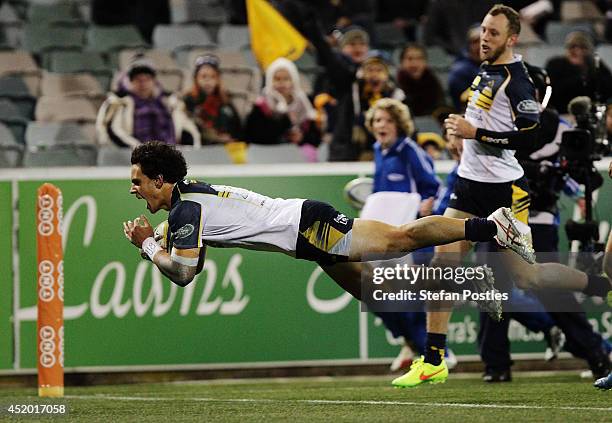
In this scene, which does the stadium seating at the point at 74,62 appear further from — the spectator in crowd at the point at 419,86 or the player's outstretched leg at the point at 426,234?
the player's outstretched leg at the point at 426,234

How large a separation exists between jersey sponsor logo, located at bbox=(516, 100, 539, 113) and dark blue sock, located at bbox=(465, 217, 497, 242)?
2.72 feet

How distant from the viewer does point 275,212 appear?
28.2 ft

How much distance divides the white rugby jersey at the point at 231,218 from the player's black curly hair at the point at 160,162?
0.24ft

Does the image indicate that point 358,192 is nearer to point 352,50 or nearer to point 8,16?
point 352,50

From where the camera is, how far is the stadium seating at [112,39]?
16.3 meters

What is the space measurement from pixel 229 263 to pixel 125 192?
1052 millimetres

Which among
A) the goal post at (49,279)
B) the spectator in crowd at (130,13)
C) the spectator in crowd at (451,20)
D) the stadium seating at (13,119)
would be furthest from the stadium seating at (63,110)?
the goal post at (49,279)

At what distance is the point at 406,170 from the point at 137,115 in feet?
9.92

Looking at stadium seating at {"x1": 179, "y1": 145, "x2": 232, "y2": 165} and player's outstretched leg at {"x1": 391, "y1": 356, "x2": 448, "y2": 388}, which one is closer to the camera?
player's outstretched leg at {"x1": 391, "y1": 356, "x2": 448, "y2": 388}

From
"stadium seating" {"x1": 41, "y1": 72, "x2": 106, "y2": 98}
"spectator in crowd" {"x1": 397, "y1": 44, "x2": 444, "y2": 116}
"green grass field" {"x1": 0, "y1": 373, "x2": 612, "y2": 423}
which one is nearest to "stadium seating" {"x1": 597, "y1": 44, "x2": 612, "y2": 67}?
"spectator in crowd" {"x1": 397, "y1": 44, "x2": 444, "y2": 116}

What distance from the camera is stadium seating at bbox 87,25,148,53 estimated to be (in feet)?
53.6

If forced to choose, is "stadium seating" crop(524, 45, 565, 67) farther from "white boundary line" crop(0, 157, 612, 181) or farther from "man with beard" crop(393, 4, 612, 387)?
"man with beard" crop(393, 4, 612, 387)

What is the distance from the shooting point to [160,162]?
8391mm

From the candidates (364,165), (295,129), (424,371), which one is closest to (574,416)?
(424,371)
